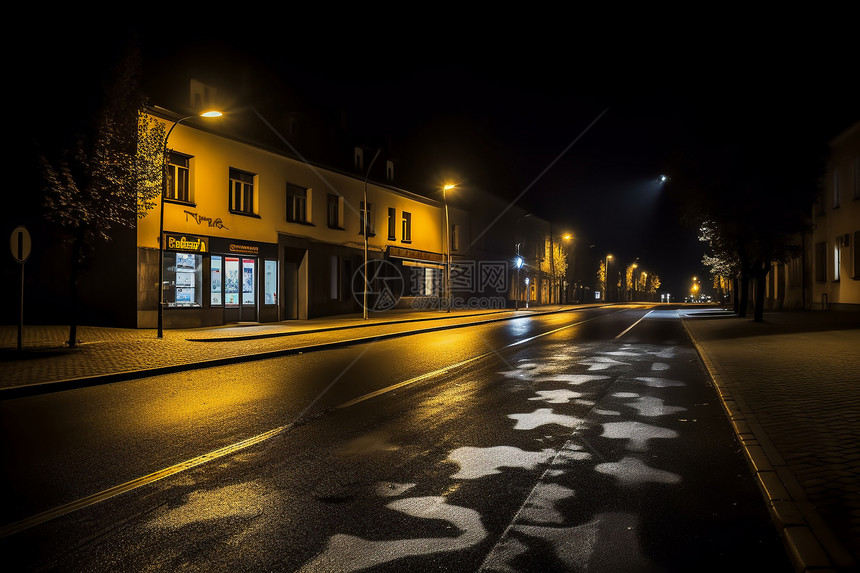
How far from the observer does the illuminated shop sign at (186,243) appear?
774 inches

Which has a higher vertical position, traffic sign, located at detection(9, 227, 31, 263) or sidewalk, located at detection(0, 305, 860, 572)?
traffic sign, located at detection(9, 227, 31, 263)

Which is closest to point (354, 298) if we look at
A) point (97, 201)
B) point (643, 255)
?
point (97, 201)

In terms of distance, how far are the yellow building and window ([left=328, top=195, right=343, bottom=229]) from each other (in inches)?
2.3

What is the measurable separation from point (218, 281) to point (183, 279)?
176 centimetres

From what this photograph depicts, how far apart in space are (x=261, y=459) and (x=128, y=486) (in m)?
1.14

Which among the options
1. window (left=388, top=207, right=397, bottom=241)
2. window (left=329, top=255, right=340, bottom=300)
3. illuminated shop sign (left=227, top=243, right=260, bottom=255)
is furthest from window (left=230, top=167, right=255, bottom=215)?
window (left=388, top=207, right=397, bottom=241)

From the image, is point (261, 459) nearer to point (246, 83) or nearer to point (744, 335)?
point (744, 335)

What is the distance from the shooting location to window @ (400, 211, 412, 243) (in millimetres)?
36438

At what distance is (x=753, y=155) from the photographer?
2261 centimetres

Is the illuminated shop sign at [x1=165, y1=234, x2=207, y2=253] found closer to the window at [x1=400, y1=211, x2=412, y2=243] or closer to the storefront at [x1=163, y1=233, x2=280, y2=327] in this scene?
the storefront at [x1=163, y1=233, x2=280, y2=327]

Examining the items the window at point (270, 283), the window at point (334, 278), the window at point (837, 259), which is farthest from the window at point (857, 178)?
the window at point (270, 283)

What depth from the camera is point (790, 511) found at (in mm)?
3820

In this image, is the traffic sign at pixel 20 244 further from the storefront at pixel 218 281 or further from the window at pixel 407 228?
the window at pixel 407 228

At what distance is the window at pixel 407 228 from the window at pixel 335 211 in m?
6.85
